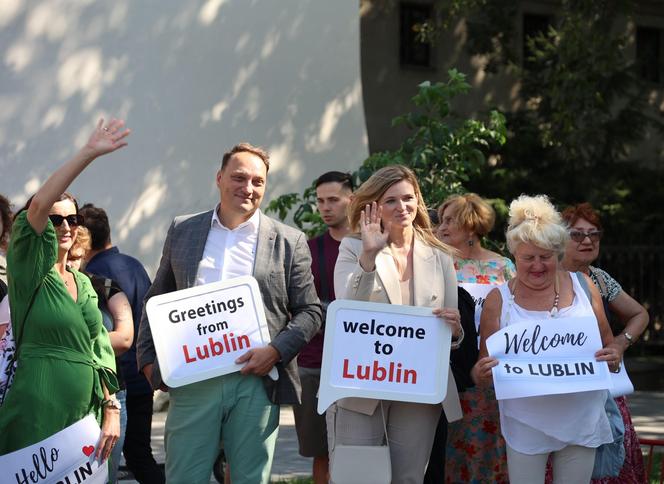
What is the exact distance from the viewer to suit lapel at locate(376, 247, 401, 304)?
18.4 feet

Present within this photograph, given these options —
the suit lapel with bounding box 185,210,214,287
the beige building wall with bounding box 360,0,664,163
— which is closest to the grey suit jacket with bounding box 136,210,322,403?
the suit lapel with bounding box 185,210,214,287

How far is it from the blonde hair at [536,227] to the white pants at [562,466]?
95 centimetres

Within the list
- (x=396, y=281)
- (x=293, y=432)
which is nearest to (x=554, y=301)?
(x=396, y=281)

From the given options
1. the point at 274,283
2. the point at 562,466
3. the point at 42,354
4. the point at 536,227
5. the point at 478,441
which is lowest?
the point at 478,441

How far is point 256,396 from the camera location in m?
5.48

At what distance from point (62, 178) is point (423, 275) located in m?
1.87

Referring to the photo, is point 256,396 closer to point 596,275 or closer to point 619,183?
point 596,275

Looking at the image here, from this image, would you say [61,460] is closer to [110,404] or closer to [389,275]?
[110,404]

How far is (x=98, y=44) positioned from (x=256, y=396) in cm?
811

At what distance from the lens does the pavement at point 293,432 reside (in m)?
9.37

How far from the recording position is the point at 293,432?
38.0ft

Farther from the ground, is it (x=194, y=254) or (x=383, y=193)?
(x=383, y=193)

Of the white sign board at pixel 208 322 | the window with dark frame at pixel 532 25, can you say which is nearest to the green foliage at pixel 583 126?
the window with dark frame at pixel 532 25

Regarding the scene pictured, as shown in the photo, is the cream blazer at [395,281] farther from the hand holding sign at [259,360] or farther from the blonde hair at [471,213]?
the blonde hair at [471,213]
